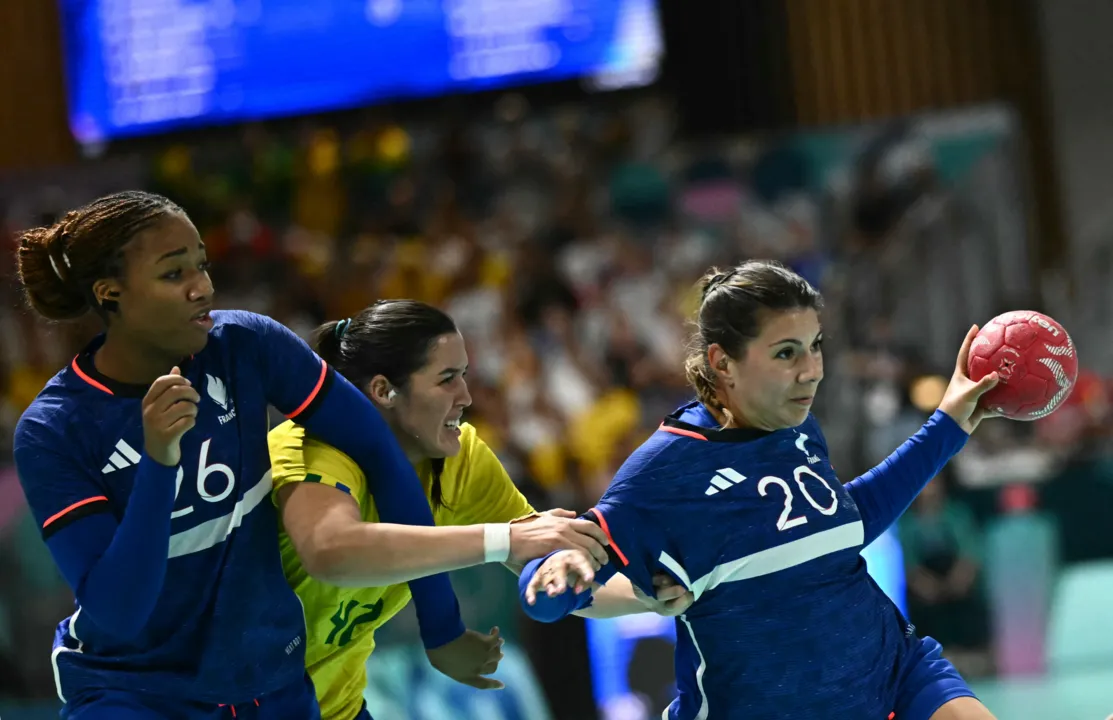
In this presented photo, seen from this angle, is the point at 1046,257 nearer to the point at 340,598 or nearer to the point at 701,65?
the point at 701,65

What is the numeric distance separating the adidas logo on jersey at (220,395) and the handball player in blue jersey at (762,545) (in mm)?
708

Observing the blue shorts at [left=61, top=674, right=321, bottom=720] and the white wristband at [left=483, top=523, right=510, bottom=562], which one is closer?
the blue shorts at [left=61, top=674, right=321, bottom=720]

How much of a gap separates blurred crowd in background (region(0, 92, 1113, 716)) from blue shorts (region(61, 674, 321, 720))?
4.04m

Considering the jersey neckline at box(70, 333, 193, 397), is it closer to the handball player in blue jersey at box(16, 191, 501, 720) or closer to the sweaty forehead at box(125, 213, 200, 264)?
the handball player in blue jersey at box(16, 191, 501, 720)

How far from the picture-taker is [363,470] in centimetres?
292

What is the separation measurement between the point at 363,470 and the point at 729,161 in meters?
7.19

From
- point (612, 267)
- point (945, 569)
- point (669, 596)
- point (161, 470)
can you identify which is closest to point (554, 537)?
point (669, 596)

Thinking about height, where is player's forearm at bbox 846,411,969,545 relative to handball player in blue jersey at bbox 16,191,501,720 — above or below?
below

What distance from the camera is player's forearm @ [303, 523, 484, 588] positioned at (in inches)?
103

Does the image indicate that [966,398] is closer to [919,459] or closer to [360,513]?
[919,459]

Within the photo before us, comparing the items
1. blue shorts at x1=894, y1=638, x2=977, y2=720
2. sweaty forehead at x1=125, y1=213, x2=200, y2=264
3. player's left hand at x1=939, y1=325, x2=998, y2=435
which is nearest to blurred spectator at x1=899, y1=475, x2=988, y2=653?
player's left hand at x1=939, y1=325, x2=998, y2=435

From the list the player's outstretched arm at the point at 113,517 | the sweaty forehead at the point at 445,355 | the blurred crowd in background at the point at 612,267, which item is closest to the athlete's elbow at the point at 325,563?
the player's outstretched arm at the point at 113,517

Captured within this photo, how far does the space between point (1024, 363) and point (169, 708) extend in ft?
7.09

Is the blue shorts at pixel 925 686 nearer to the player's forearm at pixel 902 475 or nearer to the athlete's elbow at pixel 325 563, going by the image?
the player's forearm at pixel 902 475
